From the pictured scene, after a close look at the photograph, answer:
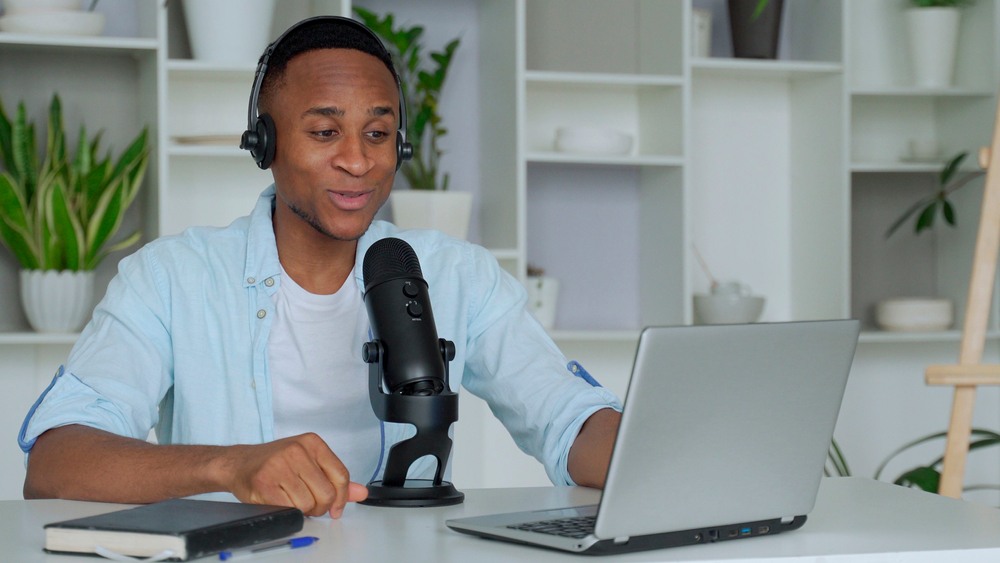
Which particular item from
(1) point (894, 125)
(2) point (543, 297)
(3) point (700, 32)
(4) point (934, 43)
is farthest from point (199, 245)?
(1) point (894, 125)

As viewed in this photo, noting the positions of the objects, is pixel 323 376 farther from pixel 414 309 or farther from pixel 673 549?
pixel 673 549

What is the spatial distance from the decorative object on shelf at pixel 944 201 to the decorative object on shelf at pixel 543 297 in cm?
107

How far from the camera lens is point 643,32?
3490mm

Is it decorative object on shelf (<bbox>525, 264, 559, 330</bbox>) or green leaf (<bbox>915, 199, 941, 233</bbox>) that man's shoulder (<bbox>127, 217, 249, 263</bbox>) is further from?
green leaf (<bbox>915, 199, 941, 233</bbox>)

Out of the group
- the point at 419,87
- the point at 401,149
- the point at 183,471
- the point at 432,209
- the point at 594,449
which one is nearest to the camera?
the point at 183,471

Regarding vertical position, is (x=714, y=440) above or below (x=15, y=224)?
below

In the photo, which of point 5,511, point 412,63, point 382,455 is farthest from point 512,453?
point 5,511

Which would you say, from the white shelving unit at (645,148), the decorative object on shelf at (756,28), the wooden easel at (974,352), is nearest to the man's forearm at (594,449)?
the wooden easel at (974,352)

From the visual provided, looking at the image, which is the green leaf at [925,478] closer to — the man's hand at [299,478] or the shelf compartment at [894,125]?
the shelf compartment at [894,125]

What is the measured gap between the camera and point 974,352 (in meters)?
2.61

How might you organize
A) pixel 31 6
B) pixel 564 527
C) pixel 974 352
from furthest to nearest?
pixel 31 6 < pixel 974 352 < pixel 564 527

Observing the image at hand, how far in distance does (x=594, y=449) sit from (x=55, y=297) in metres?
1.88

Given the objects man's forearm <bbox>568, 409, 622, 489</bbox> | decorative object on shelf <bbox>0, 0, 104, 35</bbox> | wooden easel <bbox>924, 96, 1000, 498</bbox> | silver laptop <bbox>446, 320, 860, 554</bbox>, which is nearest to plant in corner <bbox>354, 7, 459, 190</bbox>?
decorative object on shelf <bbox>0, 0, 104, 35</bbox>

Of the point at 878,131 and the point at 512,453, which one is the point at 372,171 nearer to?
the point at 512,453
